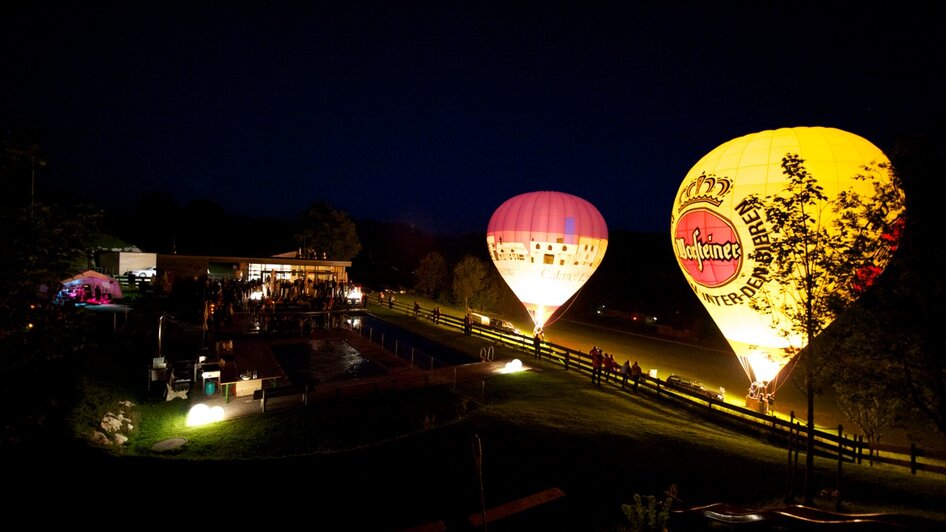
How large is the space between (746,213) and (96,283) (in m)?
33.8

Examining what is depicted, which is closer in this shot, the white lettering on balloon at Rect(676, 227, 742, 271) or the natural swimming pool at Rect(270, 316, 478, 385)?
the white lettering on balloon at Rect(676, 227, 742, 271)

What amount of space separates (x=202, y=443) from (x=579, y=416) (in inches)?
384

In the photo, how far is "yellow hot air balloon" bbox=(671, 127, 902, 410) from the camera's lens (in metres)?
11.2

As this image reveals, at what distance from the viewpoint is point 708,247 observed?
13.1 m

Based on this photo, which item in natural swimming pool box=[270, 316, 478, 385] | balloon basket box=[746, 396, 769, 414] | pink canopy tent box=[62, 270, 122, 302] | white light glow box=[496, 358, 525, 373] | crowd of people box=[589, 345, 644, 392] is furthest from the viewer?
pink canopy tent box=[62, 270, 122, 302]

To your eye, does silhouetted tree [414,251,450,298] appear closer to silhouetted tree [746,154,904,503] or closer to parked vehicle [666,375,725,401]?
parked vehicle [666,375,725,401]

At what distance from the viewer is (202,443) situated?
9.55 meters

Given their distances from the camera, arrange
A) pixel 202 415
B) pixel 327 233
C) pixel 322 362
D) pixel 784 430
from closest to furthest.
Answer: pixel 202 415
pixel 784 430
pixel 322 362
pixel 327 233

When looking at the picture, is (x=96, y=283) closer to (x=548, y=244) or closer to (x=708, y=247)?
(x=548, y=244)

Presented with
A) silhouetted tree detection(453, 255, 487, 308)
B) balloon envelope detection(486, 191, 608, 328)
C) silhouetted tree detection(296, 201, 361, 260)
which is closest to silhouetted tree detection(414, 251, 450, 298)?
silhouetted tree detection(296, 201, 361, 260)

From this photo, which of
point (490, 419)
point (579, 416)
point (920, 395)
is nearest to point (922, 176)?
point (920, 395)

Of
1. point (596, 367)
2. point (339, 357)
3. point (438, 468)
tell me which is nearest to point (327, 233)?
point (339, 357)

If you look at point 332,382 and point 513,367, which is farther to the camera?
point 513,367

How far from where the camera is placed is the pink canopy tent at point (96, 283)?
24.0 metres
